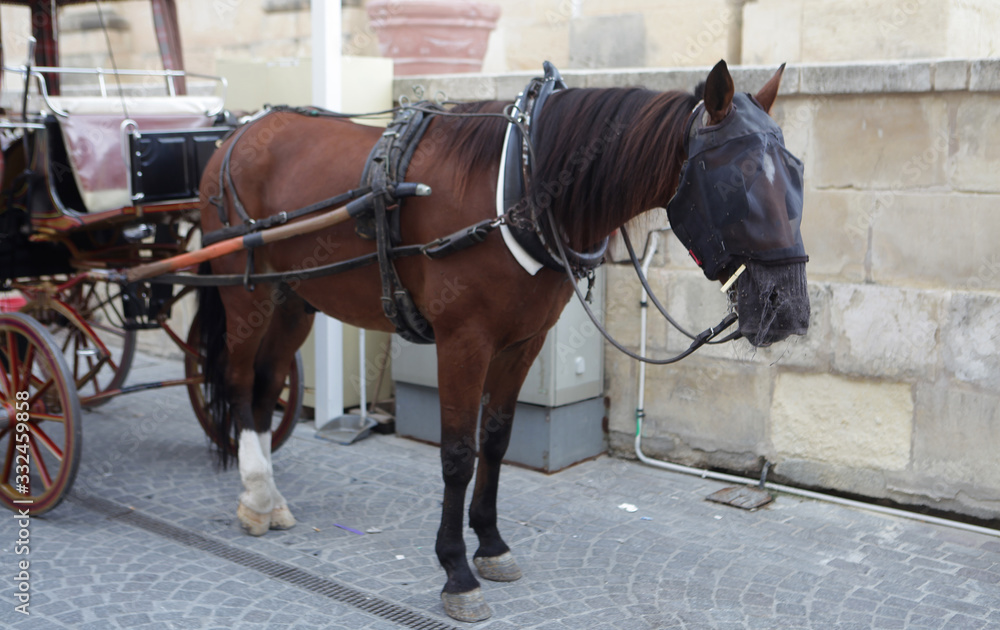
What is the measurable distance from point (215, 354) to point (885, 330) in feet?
10.5

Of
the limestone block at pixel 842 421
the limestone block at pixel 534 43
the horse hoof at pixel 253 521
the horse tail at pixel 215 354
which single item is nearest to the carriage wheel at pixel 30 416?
the horse tail at pixel 215 354

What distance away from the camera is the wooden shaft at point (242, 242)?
375 centimetres

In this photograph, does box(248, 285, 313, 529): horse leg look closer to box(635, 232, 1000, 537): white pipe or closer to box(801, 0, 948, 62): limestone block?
box(635, 232, 1000, 537): white pipe

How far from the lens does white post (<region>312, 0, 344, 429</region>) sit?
5602 millimetres

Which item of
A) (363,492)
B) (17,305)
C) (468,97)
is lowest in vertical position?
(363,492)

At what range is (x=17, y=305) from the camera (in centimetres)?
557

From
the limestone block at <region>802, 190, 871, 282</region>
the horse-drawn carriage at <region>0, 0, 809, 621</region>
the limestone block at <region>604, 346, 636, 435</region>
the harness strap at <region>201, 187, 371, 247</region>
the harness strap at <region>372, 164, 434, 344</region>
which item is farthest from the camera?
the limestone block at <region>604, 346, 636, 435</region>

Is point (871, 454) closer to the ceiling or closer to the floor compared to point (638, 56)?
closer to the floor

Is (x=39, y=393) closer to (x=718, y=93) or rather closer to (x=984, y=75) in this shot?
(x=718, y=93)

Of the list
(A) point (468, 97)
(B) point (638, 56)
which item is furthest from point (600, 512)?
(B) point (638, 56)

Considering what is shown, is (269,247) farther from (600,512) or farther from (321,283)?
(600,512)

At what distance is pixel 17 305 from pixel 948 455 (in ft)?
16.4

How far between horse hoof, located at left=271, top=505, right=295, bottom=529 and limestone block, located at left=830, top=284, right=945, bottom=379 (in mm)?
2695

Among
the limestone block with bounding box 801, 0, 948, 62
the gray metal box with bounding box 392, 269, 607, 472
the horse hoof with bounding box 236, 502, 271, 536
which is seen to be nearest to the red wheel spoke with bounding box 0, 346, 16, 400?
the horse hoof with bounding box 236, 502, 271, 536
